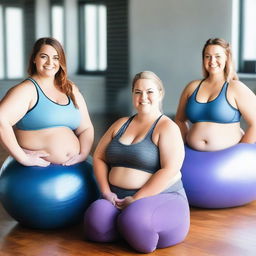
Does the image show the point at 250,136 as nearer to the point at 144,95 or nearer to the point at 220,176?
the point at 220,176

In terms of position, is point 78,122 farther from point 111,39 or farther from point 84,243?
point 111,39

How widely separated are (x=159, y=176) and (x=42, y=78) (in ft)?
2.59

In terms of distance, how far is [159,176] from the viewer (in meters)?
2.26

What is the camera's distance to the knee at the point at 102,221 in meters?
2.28

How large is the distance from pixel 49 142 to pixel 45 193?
255 mm

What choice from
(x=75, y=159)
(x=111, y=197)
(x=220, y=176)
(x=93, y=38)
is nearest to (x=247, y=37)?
(x=93, y=38)

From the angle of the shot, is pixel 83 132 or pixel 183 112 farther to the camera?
pixel 183 112

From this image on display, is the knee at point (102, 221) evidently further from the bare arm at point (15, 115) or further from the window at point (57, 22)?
the window at point (57, 22)

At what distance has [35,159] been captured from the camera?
8.18 feet

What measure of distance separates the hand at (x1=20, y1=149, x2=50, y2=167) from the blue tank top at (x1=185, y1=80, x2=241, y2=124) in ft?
3.08

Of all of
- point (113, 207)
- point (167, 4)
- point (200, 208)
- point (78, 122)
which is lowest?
point (200, 208)

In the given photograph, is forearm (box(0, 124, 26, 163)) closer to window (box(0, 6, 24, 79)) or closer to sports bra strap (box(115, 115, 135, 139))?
sports bra strap (box(115, 115, 135, 139))

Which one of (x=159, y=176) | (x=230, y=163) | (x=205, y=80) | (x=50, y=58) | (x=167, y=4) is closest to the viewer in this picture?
(x=159, y=176)

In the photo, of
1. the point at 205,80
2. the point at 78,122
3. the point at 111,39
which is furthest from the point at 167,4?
the point at 78,122
